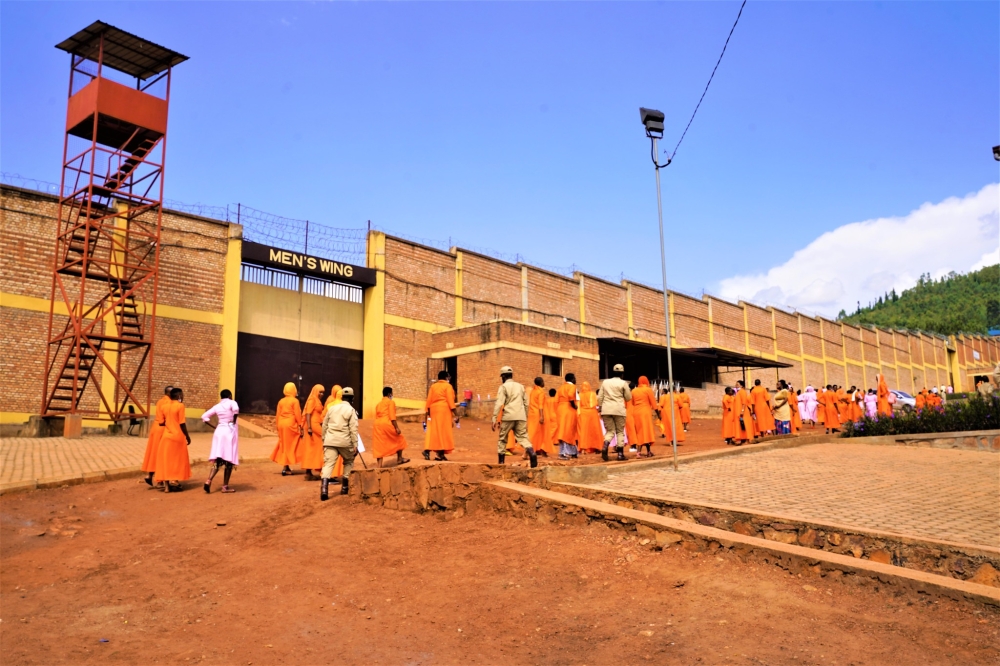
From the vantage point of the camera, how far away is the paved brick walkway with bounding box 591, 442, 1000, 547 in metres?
7.12

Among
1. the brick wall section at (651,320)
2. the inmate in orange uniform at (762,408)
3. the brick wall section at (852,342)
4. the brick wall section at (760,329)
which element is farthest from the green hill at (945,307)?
the inmate in orange uniform at (762,408)

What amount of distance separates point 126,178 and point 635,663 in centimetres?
2098

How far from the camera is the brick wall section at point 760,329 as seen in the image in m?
43.2

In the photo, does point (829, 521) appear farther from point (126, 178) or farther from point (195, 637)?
point (126, 178)

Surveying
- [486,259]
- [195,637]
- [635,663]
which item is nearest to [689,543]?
[635,663]

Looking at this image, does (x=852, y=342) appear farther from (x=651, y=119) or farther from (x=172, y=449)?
(x=172, y=449)

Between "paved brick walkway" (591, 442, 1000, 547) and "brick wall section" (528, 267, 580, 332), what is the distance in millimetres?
19014

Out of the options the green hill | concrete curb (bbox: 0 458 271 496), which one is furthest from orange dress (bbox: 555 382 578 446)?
the green hill

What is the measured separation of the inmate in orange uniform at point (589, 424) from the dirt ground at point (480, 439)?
0.29m

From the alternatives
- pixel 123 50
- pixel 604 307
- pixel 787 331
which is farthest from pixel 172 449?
pixel 787 331

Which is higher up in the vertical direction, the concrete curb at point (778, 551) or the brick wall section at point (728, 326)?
the brick wall section at point (728, 326)

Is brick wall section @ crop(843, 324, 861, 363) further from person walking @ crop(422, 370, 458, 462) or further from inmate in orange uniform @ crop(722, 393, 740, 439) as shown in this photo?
person walking @ crop(422, 370, 458, 462)

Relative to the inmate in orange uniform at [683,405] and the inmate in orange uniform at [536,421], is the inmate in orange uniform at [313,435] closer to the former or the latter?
the inmate in orange uniform at [536,421]

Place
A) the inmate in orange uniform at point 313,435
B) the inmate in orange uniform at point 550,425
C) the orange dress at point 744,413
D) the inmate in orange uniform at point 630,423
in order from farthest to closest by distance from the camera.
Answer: the orange dress at point 744,413 < the inmate in orange uniform at point 550,425 < the inmate in orange uniform at point 630,423 < the inmate in orange uniform at point 313,435
